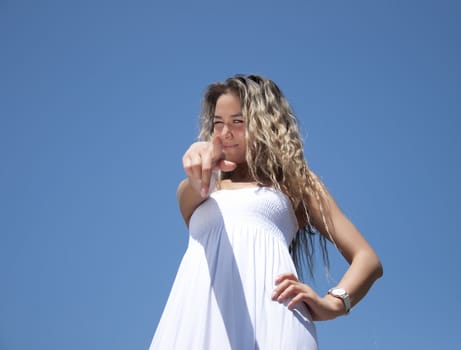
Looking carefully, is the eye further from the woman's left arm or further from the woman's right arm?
the woman's right arm

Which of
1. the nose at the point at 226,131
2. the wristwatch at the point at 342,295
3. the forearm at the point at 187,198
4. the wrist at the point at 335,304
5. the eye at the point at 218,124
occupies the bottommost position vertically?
the wrist at the point at 335,304

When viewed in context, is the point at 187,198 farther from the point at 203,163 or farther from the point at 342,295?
the point at 342,295

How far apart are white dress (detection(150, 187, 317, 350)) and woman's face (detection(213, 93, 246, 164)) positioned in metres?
0.37

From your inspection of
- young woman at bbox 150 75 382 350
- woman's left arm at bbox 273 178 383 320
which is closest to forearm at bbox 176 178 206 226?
young woman at bbox 150 75 382 350

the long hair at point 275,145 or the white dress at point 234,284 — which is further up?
the long hair at point 275,145

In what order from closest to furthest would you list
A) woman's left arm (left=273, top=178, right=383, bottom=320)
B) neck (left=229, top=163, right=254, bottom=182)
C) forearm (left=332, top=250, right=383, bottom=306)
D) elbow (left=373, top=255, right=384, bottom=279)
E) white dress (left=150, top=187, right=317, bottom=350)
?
white dress (left=150, top=187, right=317, bottom=350) < woman's left arm (left=273, top=178, right=383, bottom=320) < forearm (left=332, top=250, right=383, bottom=306) < elbow (left=373, top=255, right=384, bottom=279) < neck (left=229, top=163, right=254, bottom=182)

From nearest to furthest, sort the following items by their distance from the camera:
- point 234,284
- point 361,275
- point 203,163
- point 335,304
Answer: point 203,163
point 234,284
point 335,304
point 361,275

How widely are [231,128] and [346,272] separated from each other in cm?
130

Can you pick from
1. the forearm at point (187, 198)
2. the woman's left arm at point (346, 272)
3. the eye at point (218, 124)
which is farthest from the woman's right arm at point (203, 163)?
the eye at point (218, 124)

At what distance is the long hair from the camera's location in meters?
4.24

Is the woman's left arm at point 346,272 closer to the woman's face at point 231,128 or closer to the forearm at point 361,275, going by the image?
the forearm at point 361,275

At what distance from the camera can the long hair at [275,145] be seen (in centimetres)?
424

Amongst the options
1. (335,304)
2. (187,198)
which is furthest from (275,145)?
(335,304)

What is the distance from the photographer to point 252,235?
12.6 ft
